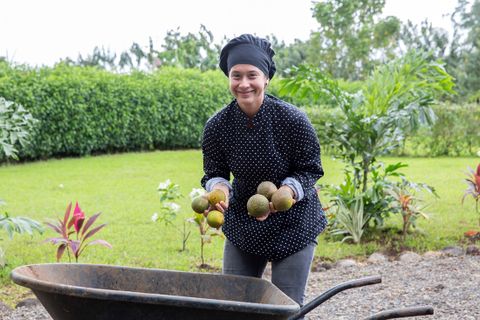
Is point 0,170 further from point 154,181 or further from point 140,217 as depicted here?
point 140,217

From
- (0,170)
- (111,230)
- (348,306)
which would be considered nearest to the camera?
(348,306)

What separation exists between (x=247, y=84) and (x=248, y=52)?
5.3 inches

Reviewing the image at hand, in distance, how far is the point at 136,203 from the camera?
9422 millimetres

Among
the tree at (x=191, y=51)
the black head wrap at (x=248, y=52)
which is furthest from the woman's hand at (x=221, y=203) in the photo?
the tree at (x=191, y=51)

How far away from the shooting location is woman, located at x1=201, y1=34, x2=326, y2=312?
3016mm

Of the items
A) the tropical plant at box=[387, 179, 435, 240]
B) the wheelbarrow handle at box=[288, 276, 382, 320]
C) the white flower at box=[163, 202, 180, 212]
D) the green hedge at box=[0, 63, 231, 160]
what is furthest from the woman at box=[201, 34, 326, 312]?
the green hedge at box=[0, 63, 231, 160]

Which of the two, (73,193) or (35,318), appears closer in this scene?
(35,318)

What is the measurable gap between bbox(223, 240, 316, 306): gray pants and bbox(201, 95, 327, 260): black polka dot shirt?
0.04m

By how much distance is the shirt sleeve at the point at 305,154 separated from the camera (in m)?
3.02

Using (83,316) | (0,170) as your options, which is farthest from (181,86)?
(83,316)

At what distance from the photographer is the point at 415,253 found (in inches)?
258

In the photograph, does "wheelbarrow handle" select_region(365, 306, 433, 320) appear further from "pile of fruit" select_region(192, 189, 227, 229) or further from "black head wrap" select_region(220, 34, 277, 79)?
"black head wrap" select_region(220, 34, 277, 79)

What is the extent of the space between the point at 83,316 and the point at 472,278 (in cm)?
414

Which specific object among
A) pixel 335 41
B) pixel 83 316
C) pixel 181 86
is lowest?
pixel 83 316
